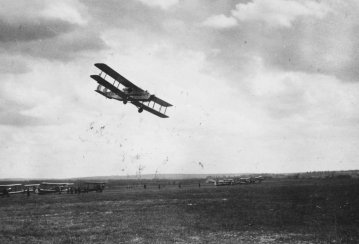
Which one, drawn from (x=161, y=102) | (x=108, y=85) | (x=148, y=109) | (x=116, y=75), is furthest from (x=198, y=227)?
(x=161, y=102)

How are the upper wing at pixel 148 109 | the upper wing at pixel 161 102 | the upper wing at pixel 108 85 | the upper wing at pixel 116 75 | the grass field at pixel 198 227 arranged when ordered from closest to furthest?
the grass field at pixel 198 227
the upper wing at pixel 116 75
the upper wing at pixel 108 85
the upper wing at pixel 148 109
the upper wing at pixel 161 102

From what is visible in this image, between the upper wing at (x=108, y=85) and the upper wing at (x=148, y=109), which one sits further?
the upper wing at (x=148, y=109)

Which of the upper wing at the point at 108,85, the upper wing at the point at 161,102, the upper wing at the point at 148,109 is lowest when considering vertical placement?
the upper wing at the point at 148,109

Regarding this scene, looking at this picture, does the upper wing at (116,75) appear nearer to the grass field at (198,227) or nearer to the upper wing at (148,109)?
the upper wing at (148,109)

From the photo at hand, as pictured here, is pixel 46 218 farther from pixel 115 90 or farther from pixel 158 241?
pixel 158 241

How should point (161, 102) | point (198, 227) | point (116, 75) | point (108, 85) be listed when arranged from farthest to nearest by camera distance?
point (161, 102)
point (108, 85)
point (116, 75)
point (198, 227)

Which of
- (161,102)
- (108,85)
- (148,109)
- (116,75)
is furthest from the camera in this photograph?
(161,102)

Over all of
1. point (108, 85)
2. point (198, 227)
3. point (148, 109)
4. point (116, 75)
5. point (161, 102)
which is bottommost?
point (198, 227)

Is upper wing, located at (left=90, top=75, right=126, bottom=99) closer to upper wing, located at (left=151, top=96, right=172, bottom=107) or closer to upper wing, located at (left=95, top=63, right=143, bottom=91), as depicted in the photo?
upper wing, located at (left=95, top=63, right=143, bottom=91)

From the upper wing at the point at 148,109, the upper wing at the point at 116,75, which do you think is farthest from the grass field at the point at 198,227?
the upper wing at the point at 116,75

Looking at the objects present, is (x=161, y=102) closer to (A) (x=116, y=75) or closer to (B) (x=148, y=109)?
(B) (x=148, y=109)
